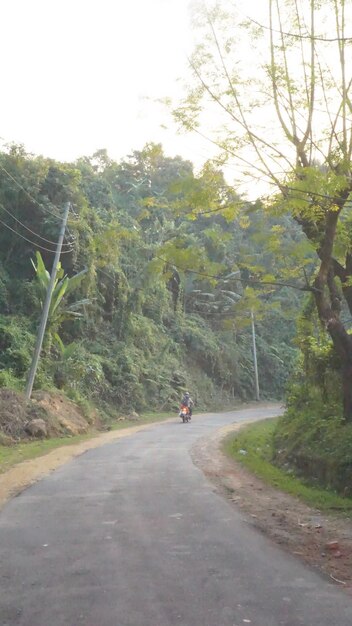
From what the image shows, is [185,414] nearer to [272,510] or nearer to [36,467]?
[36,467]

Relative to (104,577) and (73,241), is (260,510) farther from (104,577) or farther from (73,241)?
(73,241)

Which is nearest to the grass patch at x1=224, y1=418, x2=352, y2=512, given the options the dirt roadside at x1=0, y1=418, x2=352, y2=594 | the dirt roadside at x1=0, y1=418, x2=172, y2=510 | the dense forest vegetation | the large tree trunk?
the dirt roadside at x1=0, y1=418, x2=352, y2=594

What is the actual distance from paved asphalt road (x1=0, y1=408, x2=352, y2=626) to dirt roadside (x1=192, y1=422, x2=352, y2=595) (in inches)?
9.7

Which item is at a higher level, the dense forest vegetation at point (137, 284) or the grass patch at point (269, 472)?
the dense forest vegetation at point (137, 284)

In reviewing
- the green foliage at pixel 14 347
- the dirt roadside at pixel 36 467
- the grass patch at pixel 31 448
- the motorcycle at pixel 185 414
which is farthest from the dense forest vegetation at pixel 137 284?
the dirt roadside at pixel 36 467

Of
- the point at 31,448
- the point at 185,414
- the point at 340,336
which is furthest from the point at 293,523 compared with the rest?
the point at 185,414

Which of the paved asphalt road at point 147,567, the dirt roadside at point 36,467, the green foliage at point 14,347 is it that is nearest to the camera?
the paved asphalt road at point 147,567

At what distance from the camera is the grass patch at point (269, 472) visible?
28.5ft

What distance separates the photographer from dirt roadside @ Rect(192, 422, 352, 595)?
562 centimetres

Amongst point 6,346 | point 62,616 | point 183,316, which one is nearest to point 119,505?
point 62,616

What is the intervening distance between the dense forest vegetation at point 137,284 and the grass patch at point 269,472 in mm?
3231

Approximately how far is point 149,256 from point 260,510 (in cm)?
2933

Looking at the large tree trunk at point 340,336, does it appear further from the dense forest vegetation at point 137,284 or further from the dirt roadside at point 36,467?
the dirt roadside at point 36,467

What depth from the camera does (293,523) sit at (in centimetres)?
732
